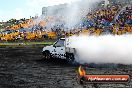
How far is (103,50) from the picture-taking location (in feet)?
71.5

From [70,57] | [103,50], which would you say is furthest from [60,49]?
[103,50]

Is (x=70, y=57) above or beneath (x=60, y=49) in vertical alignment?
beneath

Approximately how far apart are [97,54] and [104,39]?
171 centimetres

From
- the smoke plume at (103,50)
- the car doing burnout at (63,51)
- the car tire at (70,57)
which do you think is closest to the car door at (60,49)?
the car doing burnout at (63,51)

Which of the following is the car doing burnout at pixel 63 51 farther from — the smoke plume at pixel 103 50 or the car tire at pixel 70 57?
the smoke plume at pixel 103 50

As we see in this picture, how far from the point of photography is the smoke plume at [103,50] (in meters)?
21.3

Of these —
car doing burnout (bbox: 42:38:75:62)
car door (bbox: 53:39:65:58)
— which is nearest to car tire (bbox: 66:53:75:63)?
car doing burnout (bbox: 42:38:75:62)

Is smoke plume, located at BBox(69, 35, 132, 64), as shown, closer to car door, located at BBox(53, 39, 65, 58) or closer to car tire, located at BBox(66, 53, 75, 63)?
car tire, located at BBox(66, 53, 75, 63)

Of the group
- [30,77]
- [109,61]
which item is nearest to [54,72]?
[30,77]

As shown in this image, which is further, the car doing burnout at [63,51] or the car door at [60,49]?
the car door at [60,49]

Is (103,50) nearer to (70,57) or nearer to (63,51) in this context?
(70,57)

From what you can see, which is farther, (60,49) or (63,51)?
(60,49)

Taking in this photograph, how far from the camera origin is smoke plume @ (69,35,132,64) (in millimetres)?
21344

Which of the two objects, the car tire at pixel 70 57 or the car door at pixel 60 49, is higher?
the car door at pixel 60 49
